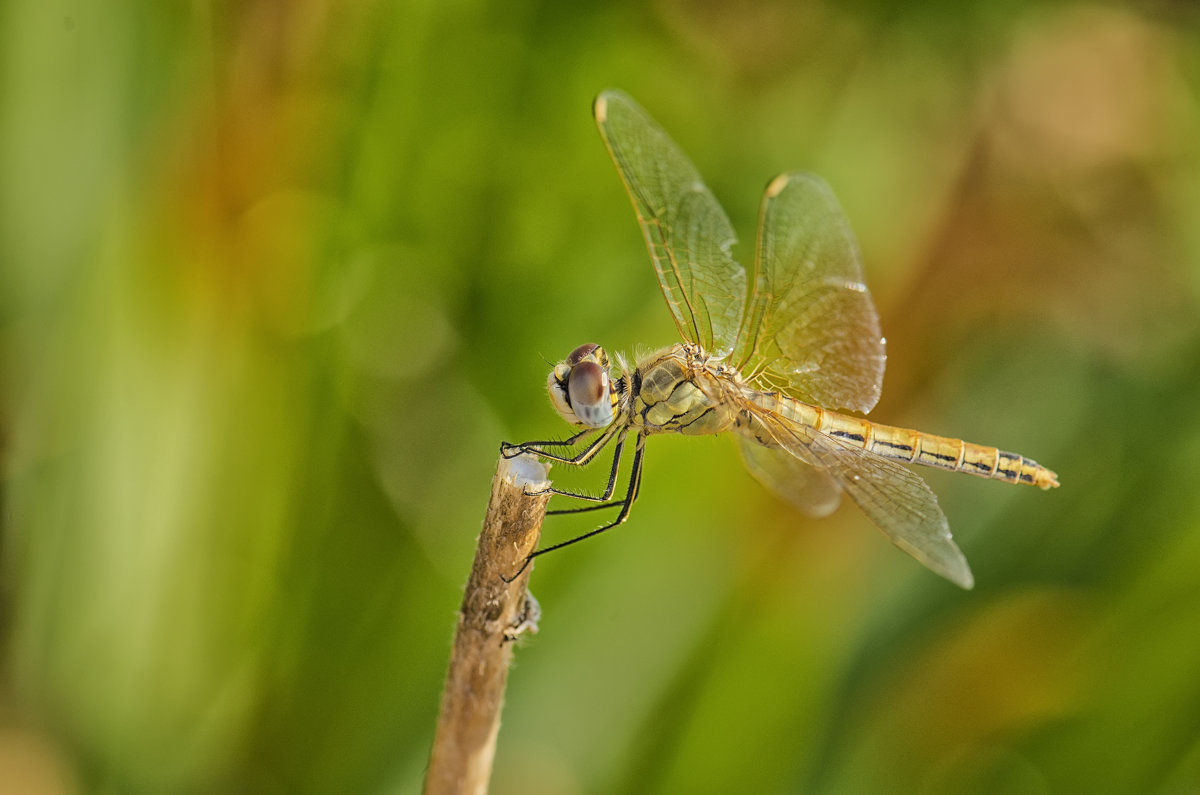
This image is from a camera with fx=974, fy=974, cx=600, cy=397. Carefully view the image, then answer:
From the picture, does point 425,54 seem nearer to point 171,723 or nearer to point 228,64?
point 228,64

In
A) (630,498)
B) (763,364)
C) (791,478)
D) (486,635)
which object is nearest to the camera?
(486,635)

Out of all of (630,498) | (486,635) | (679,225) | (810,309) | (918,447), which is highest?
(679,225)

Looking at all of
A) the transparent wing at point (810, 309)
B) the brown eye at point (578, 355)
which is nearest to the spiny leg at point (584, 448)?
the brown eye at point (578, 355)

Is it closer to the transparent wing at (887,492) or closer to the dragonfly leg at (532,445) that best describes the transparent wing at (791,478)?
the transparent wing at (887,492)

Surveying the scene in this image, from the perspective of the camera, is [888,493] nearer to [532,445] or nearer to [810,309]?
[810,309]

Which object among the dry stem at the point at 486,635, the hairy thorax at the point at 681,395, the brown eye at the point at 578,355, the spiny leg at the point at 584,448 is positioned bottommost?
the dry stem at the point at 486,635

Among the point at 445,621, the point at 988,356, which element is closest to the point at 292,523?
the point at 445,621

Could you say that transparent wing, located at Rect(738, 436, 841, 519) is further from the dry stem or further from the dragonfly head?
the dry stem

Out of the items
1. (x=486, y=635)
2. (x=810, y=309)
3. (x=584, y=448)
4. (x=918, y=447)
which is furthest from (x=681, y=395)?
(x=486, y=635)
